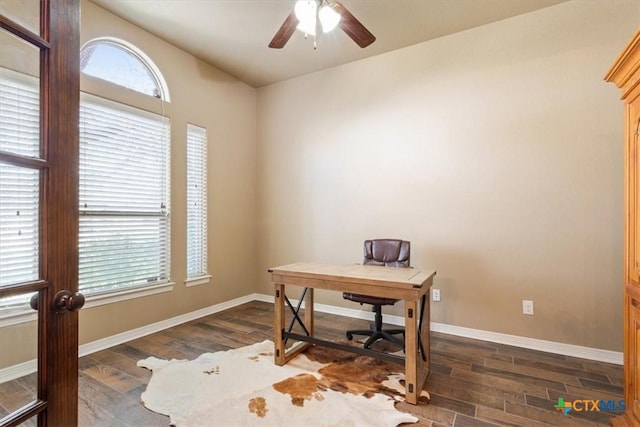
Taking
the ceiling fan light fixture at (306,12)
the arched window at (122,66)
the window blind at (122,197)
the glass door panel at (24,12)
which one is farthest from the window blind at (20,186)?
the arched window at (122,66)

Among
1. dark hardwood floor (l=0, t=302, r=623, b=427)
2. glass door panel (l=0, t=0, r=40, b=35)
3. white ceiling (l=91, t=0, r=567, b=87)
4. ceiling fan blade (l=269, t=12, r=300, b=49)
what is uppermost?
white ceiling (l=91, t=0, r=567, b=87)

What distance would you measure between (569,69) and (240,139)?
367 cm

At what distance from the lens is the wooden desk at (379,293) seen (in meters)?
2.05

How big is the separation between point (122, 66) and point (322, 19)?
2197 mm

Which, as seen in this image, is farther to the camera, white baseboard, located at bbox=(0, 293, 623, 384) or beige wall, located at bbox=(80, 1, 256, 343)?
beige wall, located at bbox=(80, 1, 256, 343)

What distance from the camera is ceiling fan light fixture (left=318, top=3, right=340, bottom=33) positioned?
2.06 meters

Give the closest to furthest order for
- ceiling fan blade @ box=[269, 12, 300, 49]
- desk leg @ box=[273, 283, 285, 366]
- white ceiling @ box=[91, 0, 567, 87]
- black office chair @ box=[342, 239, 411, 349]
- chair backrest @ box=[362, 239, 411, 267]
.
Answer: ceiling fan blade @ box=[269, 12, 300, 49] < desk leg @ box=[273, 283, 285, 366] < white ceiling @ box=[91, 0, 567, 87] < black office chair @ box=[342, 239, 411, 349] < chair backrest @ box=[362, 239, 411, 267]

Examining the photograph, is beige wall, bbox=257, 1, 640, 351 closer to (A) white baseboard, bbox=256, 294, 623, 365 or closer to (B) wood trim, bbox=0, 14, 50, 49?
(A) white baseboard, bbox=256, 294, 623, 365

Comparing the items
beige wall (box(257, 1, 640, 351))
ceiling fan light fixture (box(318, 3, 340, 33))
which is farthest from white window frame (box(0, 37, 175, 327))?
ceiling fan light fixture (box(318, 3, 340, 33))

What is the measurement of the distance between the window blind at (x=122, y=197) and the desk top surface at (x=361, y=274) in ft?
5.27

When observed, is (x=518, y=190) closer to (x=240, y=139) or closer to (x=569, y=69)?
(x=569, y=69)

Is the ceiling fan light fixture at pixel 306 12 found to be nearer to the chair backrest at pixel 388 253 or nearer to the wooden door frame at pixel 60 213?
the wooden door frame at pixel 60 213

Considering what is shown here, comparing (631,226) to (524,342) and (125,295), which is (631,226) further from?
(125,295)

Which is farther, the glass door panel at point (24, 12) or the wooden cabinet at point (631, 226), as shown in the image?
the wooden cabinet at point (631, 226)
